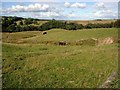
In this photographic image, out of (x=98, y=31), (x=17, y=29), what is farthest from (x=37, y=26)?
(x=98, y=31)

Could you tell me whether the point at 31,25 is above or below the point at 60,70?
above

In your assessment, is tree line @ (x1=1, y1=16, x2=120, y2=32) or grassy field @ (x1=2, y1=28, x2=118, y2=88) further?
tree line @ (x1=1, y1=16, x2=120, y2=32)

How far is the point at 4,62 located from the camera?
71.6 feet

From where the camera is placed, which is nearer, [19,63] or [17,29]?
[19,63]

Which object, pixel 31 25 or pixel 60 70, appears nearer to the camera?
pixel 60 70

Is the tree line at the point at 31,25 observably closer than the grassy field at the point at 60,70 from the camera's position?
No

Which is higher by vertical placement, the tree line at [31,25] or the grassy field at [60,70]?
the tree line at [31,25]

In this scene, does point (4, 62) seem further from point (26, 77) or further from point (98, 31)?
point (98, 31)

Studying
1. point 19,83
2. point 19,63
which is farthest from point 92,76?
point 19,63

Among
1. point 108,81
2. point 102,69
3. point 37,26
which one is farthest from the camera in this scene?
point 37,26

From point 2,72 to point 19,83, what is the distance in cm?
255

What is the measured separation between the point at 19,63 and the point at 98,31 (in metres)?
37.7

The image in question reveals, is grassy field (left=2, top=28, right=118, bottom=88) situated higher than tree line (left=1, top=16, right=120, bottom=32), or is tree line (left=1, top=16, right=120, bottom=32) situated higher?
tree line (left=1, top=16, right=120, bottom=32)

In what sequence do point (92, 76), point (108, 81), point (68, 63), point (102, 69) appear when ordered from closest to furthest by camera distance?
point (108, 81)
point (92, 76)
point (102, 69)
point (68, 63)
